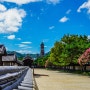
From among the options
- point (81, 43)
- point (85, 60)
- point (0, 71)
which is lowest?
point (0, 71)

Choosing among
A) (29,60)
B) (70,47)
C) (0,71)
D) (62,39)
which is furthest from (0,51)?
(29,60)

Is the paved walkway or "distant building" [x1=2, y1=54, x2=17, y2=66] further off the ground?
"distant building" [x1=2, y1=54, x2=17, y2=66]

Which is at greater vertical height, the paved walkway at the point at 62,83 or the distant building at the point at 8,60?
the distant building at the point at 8,60

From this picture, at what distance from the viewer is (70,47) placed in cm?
7344

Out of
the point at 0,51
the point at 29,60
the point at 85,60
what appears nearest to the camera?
the point at 85,60

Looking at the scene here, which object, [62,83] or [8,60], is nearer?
[62,83]

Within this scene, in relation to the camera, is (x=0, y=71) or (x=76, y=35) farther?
(x=76, y=35)

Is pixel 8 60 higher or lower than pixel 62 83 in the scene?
higher

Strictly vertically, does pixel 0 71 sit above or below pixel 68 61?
below

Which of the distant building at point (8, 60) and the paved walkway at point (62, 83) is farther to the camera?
the distant building at point (8, 60)

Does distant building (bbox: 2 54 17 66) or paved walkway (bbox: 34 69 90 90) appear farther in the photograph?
distant building (bbox: 2 54 17 66)

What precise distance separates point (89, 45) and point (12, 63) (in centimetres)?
3079

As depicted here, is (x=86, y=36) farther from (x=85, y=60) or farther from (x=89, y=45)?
(x=85, y=60)

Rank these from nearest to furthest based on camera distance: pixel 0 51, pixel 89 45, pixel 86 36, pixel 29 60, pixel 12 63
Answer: pixel 0 51, pixel 89 45, pixel 86 36, pixel 12 63, pixel 29 60
